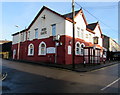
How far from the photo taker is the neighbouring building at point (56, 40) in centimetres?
2086

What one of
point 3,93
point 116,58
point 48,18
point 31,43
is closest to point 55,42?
point 48,18

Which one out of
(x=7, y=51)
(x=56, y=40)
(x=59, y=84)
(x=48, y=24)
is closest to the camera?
(x=59, y=84)

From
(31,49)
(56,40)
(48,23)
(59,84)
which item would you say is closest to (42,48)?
(31,49)

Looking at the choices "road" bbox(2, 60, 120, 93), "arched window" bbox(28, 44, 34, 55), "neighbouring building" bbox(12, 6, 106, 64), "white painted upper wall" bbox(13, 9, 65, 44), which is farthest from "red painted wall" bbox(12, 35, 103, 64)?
"road" bbox(2, 60, 120, 93)

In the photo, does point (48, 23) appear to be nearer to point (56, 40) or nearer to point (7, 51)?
point (56, 40)

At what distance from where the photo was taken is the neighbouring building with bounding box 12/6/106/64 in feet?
68.4

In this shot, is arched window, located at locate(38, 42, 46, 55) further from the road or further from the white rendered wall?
the road

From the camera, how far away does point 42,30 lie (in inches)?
982

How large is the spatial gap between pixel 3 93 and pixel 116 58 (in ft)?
125

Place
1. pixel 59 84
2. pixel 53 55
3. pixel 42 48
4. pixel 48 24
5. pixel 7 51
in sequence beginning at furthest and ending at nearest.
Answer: pixel 7 51 < pixel 42 48 < pixel 48 24 < pixel 53 55 < pixel 59 84

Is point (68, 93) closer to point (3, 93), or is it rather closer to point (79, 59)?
point (3, 93)

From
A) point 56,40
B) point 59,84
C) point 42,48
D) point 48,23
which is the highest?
point 48,23

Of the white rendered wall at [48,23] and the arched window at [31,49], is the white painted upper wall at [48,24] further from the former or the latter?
the arched window at [31,49]

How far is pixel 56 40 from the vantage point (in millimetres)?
21125
